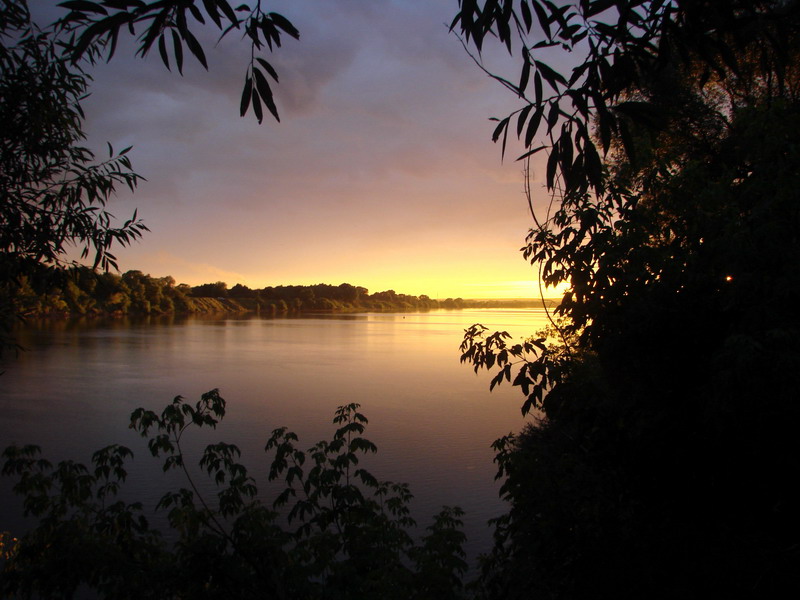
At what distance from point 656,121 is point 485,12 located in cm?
57

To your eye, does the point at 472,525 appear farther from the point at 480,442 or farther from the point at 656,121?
the point at 656,121

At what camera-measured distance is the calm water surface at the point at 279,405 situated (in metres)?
7.68

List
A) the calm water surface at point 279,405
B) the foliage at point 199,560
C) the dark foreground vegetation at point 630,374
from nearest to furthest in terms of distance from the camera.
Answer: the dark foreground vegetation at point 630,374
the foliage at point 199,560
the calm water surface at point 279,405

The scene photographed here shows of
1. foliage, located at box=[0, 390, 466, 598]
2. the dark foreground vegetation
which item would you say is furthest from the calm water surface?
the dark foreground vegetation

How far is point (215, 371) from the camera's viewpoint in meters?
19.0

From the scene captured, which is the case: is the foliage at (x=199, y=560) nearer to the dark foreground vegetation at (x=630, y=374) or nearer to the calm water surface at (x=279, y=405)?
the dark foreground vegetation at (x=630, y=374)

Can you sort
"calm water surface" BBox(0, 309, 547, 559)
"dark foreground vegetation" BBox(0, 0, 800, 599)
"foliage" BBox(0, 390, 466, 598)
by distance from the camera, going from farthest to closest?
"calm water surface" BBox(0, 309, 547, 559) → "foliage" BBox(0, 390, 466, 598) → "dark foreground vegetation" BBox(0, 0, 800, 599)

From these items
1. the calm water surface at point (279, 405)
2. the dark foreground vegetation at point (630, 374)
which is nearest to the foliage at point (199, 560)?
the dark foreground vegetation at point (630, 374)

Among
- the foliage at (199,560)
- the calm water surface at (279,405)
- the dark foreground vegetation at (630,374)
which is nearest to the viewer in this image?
the dark foreground vegetation at (630,374)

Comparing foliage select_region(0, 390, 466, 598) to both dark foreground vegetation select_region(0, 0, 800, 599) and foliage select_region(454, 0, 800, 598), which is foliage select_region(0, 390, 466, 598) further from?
foliage select_region(454, 0, 800, 598)

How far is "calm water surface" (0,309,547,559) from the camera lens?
7.68m

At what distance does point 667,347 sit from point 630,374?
174 millimetres

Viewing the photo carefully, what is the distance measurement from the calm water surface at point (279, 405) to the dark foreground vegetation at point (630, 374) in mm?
3448

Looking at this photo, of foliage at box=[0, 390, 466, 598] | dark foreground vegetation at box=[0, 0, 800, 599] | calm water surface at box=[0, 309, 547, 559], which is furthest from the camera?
calm water surface at box=[0, 309, 547, 559]
